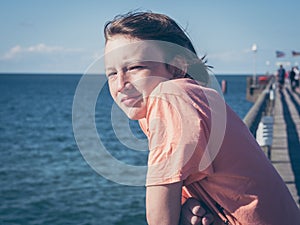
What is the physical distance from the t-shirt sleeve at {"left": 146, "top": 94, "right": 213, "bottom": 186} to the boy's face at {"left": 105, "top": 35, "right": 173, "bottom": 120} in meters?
0.15

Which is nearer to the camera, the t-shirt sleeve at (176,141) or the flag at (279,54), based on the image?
the t-shirt sleeve at (176,141)

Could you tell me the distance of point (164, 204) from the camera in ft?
4.95

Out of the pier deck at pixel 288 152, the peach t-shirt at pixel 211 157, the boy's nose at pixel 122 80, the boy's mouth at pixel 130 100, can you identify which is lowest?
the pier deck at pixel 288 152

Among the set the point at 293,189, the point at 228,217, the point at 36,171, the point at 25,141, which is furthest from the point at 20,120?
the point at 228,217

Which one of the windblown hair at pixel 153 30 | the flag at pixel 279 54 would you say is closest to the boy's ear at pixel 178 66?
the windblown hair at pixel 153 30

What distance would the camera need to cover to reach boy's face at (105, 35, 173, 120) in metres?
1.65

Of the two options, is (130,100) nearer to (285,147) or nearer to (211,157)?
(211,157)

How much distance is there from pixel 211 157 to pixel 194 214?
19 centimetres

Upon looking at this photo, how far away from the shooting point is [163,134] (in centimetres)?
148

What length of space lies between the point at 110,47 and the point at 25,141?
3516cm

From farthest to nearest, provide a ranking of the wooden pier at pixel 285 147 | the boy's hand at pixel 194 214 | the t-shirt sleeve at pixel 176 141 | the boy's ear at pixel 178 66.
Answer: the wooden pier at pixel 285 147 < the boy's ear at pixel 178 66 < the boy's hand at pixel 194 214 < the t-shirt sleeve at pixel 176 141

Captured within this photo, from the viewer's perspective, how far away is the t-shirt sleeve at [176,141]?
145cm

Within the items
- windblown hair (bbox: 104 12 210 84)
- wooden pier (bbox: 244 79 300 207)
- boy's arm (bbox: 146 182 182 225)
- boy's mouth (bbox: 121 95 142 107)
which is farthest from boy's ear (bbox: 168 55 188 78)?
wooden pier (bbox: 244 79 300 207)

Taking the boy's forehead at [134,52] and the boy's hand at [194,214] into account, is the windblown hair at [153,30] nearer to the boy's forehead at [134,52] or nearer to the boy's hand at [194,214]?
the boy's forehead at [134,52]
